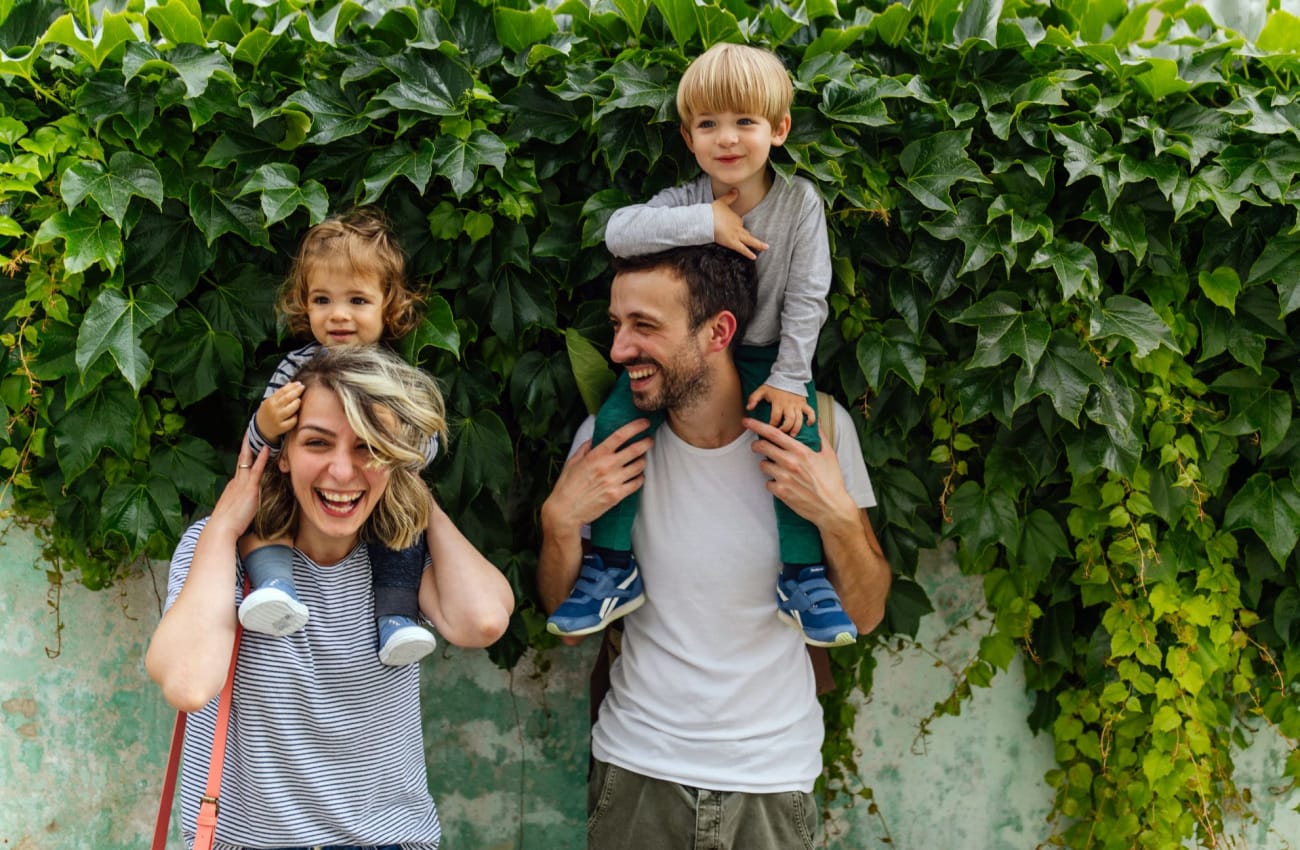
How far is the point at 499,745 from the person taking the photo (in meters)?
3.19

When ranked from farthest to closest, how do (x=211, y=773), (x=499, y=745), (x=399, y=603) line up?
(x=499, y=745), (x=399, y=603), (x=211, y=773)

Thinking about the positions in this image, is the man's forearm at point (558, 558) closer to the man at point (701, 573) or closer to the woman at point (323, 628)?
the man at point (701, 573)

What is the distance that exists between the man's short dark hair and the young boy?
0.12 ft

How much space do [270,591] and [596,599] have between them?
75cm

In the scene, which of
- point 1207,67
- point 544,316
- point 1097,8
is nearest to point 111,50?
point 544,316

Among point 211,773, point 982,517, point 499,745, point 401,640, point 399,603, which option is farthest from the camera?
point 499,745

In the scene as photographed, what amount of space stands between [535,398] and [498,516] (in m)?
0.33

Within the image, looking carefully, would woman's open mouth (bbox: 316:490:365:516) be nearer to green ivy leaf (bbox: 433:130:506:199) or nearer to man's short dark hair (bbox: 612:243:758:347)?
green ivy leaf (bbox: 433:130:506:199)

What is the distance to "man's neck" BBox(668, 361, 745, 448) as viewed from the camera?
278 centimetres

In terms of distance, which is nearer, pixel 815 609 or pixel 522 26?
pixel 815 609

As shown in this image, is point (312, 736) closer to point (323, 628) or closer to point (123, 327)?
point (323, 628)

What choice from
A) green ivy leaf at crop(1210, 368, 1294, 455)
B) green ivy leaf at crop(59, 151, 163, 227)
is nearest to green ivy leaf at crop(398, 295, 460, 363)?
green ivy leaf at crop(59, 151, 163, 227)

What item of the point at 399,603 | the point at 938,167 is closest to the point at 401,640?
the point at 399,603

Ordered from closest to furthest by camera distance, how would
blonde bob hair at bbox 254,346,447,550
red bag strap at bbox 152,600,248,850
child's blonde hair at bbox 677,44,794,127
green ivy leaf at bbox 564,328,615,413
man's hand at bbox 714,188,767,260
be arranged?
red bag strap at bbox 152,600,248,850, blonde bob hair at bbox 254,346,447,550, child's blonde hair at bbox 677,44,794,127, man's hand at bbox 714,188,767,260, green ivy leaf at bbox 564,328,615,413
